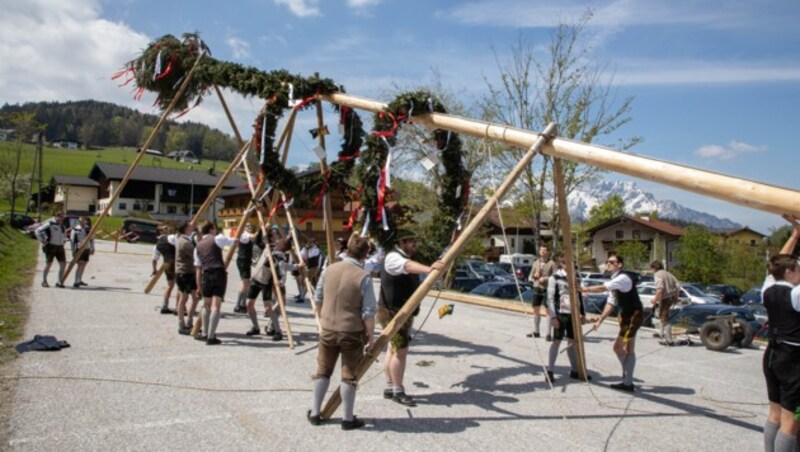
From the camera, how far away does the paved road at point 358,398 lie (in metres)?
5.35

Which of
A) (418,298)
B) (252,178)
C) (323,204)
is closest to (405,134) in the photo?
(252,178)

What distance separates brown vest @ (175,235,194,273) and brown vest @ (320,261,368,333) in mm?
5321

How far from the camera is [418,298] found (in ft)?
20.4

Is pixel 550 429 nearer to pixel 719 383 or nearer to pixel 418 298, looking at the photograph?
pixel 418 298

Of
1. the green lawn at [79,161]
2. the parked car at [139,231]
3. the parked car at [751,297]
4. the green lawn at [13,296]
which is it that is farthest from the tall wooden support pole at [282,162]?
the green lawn at [79,161]

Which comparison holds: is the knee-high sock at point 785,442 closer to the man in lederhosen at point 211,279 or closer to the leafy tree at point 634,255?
the man in lederhosen at point 211,279

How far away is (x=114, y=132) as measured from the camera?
122812 millimetres

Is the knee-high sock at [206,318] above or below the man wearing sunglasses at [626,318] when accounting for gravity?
below

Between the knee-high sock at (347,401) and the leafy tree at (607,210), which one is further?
the leafy tree at (607,210)

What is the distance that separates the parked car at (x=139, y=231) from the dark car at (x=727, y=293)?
40902 millimetres

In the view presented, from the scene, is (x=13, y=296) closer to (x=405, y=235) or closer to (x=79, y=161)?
(x=405, y=235)

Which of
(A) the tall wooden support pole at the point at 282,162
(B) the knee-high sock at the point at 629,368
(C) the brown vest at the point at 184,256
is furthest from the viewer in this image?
(A) the tall wooden support pole at the point at 282,162

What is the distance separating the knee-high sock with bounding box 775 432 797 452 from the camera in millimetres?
4750

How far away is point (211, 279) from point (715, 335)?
1000 cm
